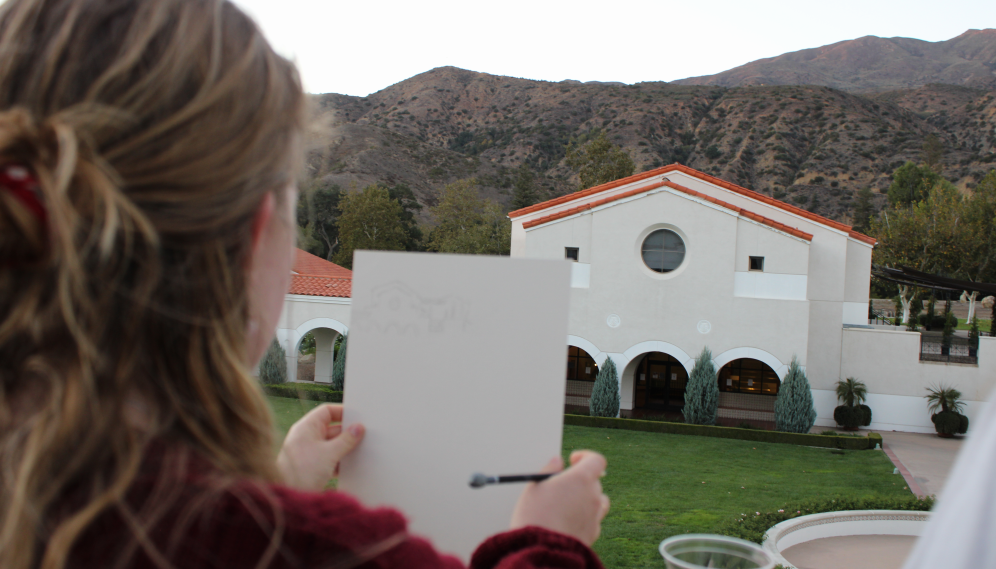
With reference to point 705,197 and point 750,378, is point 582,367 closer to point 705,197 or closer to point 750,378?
point 750,378

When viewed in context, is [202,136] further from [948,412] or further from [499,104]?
[499,104]

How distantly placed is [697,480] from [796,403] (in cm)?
622

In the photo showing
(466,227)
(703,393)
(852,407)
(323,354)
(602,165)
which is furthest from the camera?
(466,227)

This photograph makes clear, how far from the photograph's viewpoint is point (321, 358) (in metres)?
22.3

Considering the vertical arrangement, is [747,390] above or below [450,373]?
below

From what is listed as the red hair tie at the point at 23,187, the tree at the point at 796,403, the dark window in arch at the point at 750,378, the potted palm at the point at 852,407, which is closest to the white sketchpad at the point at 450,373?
the red hair tie at the point at 23,187

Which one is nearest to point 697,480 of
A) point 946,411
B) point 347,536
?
point 946,411

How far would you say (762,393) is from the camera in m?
21.0

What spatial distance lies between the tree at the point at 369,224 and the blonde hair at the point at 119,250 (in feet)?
142

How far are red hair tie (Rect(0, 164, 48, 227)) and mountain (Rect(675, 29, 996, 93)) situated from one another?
151 m

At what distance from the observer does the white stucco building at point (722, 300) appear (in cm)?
1864

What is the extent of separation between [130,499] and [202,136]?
1.47ft

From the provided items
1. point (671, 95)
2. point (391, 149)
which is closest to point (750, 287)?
point (391, 149)

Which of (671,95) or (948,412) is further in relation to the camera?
(671,95)
